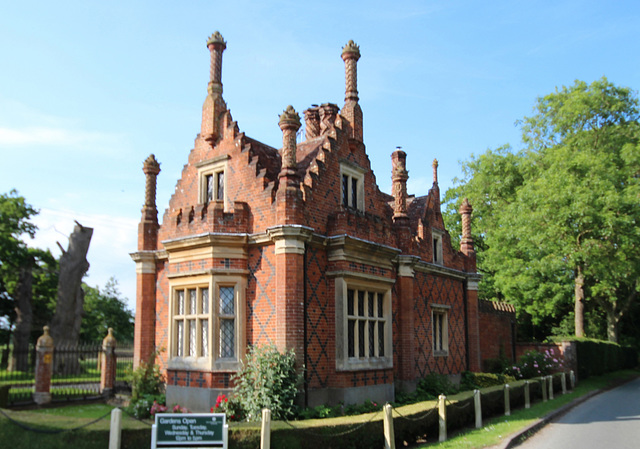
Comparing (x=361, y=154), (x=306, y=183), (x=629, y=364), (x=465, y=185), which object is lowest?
(x=629, y=364)

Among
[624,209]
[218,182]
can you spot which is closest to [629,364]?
[624,209]

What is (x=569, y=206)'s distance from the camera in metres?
30.0

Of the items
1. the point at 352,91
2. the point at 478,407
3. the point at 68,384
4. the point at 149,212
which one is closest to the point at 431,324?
the point at 478,407

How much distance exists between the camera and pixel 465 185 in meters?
42.2

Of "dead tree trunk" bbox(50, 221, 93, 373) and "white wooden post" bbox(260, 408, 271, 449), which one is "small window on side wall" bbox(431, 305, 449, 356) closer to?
"white wooden post" bbox(260, 408, 271, 449)

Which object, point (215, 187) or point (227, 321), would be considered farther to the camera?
point (215, 187)

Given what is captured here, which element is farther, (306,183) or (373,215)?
(373,215)

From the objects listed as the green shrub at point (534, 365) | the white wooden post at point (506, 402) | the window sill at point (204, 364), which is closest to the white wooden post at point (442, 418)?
the white wooden post at point (506, 402)

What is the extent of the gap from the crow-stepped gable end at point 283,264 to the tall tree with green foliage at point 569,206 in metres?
14.5

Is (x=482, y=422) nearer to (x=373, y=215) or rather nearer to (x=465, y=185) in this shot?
(x=373, y=215)

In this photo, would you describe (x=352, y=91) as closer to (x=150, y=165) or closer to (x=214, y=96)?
(x=214, y=96)

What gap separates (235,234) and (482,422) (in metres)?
8.76

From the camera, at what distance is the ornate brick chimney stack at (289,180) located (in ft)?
46.2

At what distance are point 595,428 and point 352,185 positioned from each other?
9565mm
